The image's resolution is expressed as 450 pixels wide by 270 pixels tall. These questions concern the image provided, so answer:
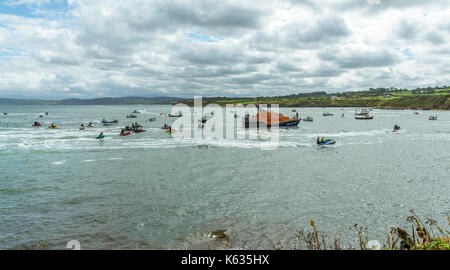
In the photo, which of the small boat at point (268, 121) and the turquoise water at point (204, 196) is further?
the small boat at point (268, 121)

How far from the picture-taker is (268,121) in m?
86.3

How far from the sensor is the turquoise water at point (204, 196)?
16.5 meters

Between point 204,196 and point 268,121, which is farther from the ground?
point 268,121

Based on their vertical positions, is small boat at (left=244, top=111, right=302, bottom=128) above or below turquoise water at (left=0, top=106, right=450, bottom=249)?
above

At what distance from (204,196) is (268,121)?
214 ft

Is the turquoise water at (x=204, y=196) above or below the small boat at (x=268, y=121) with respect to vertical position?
below

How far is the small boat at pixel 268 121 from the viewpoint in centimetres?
8625

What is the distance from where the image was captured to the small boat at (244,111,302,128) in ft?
283

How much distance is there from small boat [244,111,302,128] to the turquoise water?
1720 inches

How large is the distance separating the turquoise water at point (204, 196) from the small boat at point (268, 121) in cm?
4368
